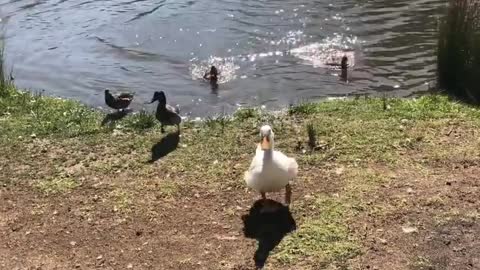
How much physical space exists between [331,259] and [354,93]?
5459mm

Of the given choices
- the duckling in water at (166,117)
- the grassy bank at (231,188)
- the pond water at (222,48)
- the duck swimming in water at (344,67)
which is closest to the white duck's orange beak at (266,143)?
the grassy bank at (231,188)

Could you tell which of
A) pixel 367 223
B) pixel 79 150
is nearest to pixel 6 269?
pixel 79 150

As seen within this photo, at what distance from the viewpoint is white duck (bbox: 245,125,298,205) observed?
6695 millimetres

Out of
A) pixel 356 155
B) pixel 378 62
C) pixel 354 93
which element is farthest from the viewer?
pixel 378 62

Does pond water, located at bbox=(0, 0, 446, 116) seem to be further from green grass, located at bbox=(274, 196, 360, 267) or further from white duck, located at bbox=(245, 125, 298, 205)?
green grass, located at bbox=(274, 196, 360, 267)

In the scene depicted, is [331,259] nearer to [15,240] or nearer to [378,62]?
[15,240]

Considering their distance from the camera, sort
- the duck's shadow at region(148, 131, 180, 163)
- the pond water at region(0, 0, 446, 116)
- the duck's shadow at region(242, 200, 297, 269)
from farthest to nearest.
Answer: the pond water at region(0, 0, 446, 116)
the duck's shadow at region(148, 131, 180, 163)
the duck's shadow at region(242, 200, 297, 269)

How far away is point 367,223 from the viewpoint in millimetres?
6461

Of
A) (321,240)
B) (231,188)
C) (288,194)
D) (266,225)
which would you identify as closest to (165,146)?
(231,188)

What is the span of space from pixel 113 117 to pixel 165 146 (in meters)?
1.57

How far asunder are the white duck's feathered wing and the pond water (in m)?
A: 3.77

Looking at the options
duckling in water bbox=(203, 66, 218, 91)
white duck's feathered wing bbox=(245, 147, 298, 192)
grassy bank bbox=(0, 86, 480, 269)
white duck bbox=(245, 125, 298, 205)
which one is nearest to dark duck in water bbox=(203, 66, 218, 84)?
duckling in water bbox=(203, 66, 218, 91)

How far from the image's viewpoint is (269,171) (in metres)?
6.68

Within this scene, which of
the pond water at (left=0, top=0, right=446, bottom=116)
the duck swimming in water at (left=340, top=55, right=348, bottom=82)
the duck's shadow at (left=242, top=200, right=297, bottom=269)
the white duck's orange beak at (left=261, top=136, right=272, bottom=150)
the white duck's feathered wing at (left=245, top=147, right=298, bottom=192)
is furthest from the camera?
the duck swimming in water at (left=340, top=55, right=348, bottom=82)
